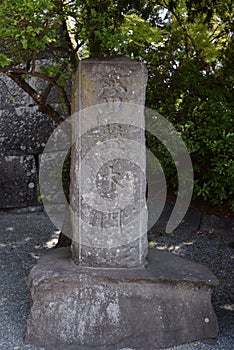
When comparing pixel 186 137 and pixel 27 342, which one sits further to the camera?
pixel 186 137

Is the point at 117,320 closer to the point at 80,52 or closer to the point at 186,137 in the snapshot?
the point at 186,137

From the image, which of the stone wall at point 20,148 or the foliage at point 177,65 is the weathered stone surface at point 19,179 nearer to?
the stone wall at point 20,148

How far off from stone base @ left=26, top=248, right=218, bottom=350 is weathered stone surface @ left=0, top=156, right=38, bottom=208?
3402 mm

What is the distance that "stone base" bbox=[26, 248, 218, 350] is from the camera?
2.89 m

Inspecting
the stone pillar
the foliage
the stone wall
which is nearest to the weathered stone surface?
the stone wall

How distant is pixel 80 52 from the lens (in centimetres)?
492

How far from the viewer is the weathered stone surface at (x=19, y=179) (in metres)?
6.35

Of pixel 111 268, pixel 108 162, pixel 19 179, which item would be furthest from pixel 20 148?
pixel 111 268

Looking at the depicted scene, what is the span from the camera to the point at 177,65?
4957 mm

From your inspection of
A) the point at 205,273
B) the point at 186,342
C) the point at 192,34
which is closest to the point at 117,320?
the point at 186,342

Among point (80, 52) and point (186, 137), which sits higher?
point (80, 52)

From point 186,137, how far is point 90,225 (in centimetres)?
175

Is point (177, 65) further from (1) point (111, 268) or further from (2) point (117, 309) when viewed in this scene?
(2) point (117, 309)

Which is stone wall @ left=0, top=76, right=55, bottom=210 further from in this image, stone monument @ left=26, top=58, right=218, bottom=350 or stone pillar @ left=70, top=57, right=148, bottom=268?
stone pillar @ left=70, top=57, right=148, bottom=268
